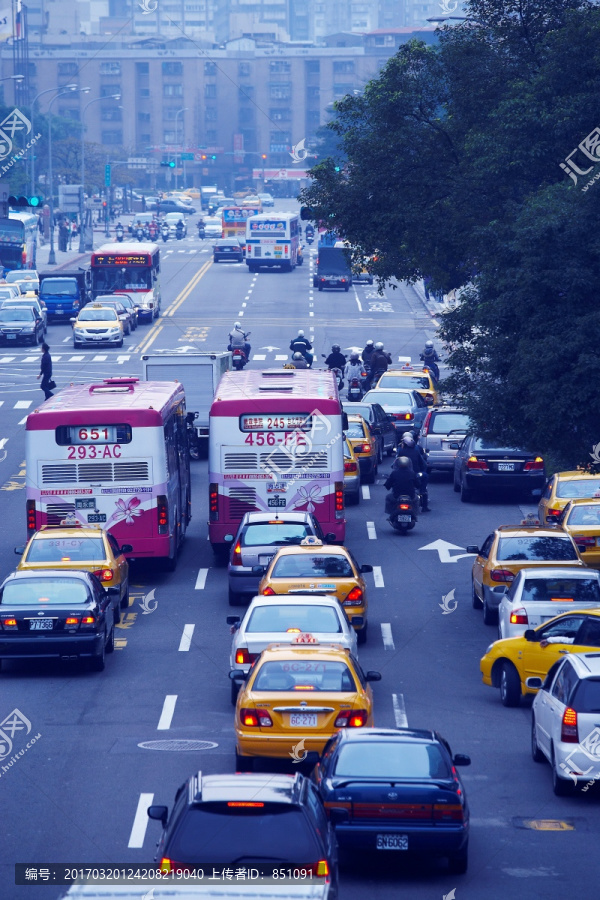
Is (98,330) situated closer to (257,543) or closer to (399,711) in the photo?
(257,543)

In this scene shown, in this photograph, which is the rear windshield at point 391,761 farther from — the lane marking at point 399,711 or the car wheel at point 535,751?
the lane marking at point 399,711

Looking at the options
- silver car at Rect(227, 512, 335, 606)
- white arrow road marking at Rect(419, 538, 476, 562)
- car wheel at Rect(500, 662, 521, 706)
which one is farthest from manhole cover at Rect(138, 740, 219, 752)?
white arrow road marking at Rect(419, 538, 476, 562)

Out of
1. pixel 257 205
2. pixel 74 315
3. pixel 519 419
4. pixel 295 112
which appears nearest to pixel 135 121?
pixel 295 112

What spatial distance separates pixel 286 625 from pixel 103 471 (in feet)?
27.6

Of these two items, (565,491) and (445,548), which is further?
(445,548)

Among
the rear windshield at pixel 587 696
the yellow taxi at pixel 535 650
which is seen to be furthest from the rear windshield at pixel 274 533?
the rear windshield at pixel 587 696

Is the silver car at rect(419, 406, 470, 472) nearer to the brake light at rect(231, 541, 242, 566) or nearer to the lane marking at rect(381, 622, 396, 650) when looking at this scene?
the brake light at rect(231, 541, 242, 566)

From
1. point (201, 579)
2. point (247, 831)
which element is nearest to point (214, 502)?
point (201, 579)

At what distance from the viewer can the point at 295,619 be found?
16.5m

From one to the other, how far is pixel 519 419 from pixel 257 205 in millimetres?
114101

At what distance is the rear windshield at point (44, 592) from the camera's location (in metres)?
18.4

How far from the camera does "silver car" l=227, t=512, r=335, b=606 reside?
22.2 metres

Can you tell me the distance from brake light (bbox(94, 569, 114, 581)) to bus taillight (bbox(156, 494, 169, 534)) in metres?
2.87

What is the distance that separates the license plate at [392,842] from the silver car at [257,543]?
11180mm
